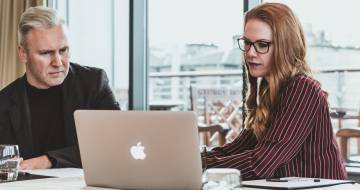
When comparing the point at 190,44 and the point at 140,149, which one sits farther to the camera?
the point at 190,44

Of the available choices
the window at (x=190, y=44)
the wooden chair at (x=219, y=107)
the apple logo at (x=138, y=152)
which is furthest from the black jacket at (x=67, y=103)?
the wooden chair at (x=219, y=107)

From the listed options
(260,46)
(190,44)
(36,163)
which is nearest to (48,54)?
A: (36,163)

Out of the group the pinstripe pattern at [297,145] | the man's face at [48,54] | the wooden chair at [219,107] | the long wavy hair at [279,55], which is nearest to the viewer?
the pinstripe pattern at [297,145]

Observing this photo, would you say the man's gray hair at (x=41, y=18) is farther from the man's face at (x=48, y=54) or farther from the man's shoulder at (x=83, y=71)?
the man's shoulder at (x=83, y=71)

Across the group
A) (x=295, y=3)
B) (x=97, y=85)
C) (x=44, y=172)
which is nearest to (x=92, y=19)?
(x=295, y=3)

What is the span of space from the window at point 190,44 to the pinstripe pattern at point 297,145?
196 centimetres

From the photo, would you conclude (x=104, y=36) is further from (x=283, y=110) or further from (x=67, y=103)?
(x=283, y=110)

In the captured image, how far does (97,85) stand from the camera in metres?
2.71

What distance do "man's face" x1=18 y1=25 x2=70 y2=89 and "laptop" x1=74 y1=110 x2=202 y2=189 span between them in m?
0.82

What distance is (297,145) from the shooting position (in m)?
1.96

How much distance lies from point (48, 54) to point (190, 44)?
8.69 ft

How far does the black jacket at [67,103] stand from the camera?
2.62 metres

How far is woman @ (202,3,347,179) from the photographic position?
1.94 metres

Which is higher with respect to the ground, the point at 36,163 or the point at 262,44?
the point at 262,44
